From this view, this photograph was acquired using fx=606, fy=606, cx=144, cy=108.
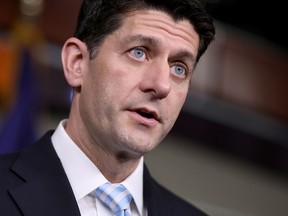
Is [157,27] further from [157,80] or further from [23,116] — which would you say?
[23,116]

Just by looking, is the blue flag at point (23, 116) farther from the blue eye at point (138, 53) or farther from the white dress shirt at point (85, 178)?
the blue eye at point (138, 53)

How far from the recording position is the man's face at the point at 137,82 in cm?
94

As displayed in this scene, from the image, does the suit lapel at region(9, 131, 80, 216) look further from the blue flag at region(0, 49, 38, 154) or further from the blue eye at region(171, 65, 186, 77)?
the blue flag at region(0, 49, 38, 154)

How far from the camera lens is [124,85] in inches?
37.3

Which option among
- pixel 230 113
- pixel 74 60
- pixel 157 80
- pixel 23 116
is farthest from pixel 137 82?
pixel 230 113

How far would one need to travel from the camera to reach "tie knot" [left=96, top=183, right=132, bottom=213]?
0.96 metres

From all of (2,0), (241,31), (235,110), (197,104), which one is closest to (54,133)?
(2,0)

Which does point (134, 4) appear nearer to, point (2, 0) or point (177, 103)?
point (177, 103)

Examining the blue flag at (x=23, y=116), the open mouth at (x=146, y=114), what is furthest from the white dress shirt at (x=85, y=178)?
the blue flag at (x=23, y=116)

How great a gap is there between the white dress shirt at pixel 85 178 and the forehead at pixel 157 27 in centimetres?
20

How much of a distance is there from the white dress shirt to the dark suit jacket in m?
0.02

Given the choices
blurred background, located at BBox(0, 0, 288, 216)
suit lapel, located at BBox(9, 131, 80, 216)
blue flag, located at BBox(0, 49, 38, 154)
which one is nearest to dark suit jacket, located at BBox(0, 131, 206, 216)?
suit lapel, located at BBox(9, 131, 80, 216)

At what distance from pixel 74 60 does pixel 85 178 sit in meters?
0.21

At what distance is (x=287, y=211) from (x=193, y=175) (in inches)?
22.6
